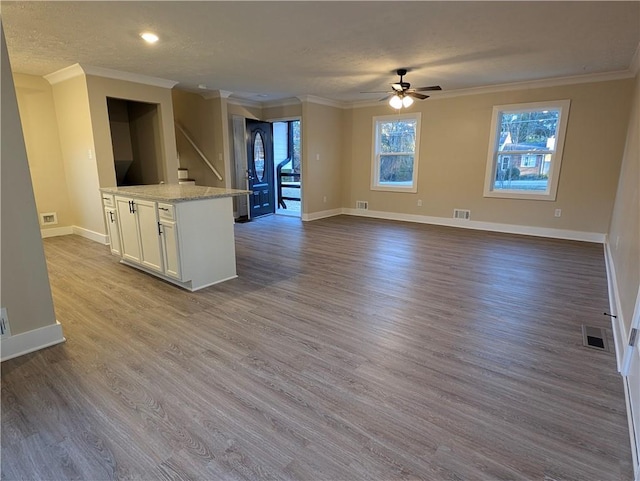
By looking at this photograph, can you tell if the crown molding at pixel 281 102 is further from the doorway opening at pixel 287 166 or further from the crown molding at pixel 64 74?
the crown molding at pixel 64 74

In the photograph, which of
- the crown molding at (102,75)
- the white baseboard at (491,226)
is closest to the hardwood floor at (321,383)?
the white baseboard at (491,226)

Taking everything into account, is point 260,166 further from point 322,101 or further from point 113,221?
point 113,221

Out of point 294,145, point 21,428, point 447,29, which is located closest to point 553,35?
point 447,29

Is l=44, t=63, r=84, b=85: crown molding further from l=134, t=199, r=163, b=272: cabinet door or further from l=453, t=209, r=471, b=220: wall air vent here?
l=453, t=209, r=471, b=220: wall air vent

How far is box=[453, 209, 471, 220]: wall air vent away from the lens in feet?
21.4

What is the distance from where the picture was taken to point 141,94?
5.21 meters

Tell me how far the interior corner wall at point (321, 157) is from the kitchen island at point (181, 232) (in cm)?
366

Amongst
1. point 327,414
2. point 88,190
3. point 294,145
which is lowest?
point 327,414

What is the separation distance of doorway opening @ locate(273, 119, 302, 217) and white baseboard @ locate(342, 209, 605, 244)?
5.75ft

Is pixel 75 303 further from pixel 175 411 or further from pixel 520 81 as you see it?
pixel 520 81

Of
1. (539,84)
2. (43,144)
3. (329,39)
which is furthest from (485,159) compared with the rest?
(43,144)

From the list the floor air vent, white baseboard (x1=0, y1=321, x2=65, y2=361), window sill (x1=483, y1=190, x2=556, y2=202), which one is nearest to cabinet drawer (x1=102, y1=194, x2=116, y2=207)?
white baseboard (x1=0, y1=321, x2=65, y2=361)

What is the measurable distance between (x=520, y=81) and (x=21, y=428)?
6.77 m

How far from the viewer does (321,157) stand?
289 inches
